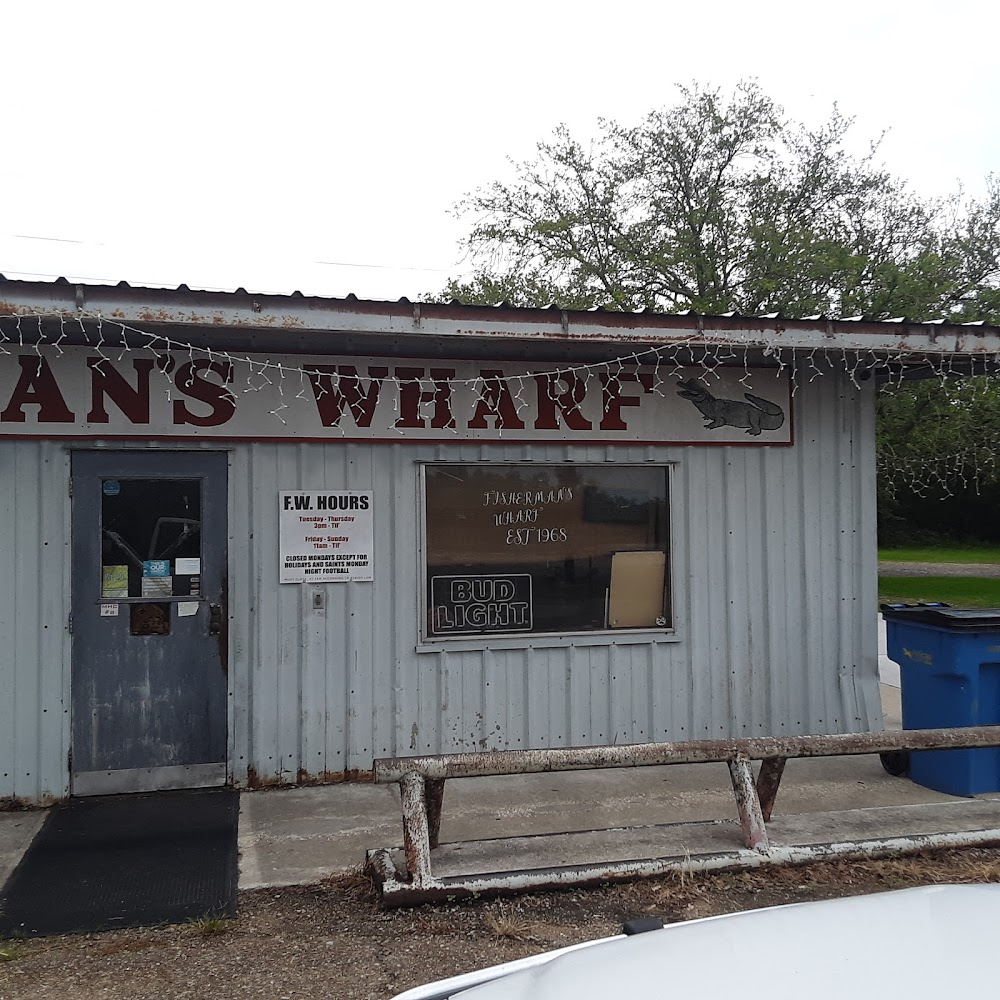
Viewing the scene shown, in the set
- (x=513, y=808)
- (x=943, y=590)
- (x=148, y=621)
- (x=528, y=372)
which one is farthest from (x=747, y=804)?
(x=943, y=590)

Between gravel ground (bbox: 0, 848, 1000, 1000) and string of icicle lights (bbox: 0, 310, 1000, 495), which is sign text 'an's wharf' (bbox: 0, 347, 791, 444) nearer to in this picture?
string of icicle lights (bbox: 0, 310, 1000, 495)

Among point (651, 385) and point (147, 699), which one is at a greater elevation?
point (651, 385)

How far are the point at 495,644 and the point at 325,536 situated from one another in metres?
1.38

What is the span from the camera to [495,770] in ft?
15.4

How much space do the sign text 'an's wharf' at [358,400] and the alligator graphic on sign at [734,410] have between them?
0.01 metres

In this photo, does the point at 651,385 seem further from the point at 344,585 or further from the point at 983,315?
the point at 983,315

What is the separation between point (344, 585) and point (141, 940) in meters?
2.81

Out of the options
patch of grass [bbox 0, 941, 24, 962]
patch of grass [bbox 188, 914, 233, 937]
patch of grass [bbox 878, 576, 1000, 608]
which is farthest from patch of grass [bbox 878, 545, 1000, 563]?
patch of grass [bbox 0, 941, 24, 962]

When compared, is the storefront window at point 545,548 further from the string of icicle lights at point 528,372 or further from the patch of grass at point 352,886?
the patch of grass at point 352,886

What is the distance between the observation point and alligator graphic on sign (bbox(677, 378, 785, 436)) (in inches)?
282

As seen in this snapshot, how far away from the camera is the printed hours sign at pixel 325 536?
6.49m

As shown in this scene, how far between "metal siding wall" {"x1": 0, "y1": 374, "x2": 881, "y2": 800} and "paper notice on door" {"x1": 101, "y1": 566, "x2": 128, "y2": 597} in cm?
23

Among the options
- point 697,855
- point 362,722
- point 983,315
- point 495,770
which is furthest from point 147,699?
point 983,315

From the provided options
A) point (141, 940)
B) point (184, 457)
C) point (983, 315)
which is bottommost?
point (141, 940)
